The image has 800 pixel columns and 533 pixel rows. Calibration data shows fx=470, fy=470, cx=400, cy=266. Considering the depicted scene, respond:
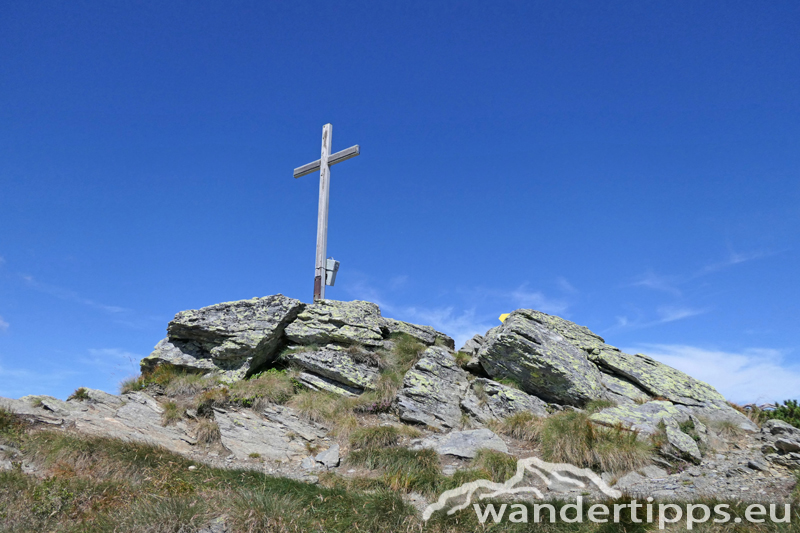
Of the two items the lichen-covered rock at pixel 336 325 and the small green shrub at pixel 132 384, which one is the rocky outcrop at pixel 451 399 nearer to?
the lichen-covered rock at pixel 336 325

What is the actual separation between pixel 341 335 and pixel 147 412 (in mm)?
6144

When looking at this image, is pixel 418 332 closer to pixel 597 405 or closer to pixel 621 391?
pixel 597 405

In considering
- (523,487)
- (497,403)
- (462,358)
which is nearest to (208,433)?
(523,487)

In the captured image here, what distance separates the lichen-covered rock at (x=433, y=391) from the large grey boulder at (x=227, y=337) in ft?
15.9

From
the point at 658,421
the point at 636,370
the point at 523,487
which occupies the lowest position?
the point at 523,487

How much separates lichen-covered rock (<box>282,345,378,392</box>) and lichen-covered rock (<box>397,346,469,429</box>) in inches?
54.2

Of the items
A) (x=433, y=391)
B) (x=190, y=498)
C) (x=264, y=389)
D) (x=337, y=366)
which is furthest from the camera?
(x=337, y=366)

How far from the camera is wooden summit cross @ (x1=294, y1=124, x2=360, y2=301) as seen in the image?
18.3 m

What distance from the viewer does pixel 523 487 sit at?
9500mm

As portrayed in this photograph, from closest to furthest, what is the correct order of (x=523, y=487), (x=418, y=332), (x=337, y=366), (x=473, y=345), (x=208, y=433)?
(x=523, y=487)
(x=208, y=433)
(x=337, y=366)
(x=418, y=332)
(x=473, y=345)

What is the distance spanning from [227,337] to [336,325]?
144 inches

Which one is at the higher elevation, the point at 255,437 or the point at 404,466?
the point at 255,437

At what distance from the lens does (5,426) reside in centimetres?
1002

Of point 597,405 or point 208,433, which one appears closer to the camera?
point 208,433
